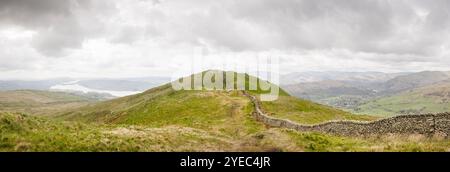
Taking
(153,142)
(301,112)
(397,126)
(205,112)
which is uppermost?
(397,126)

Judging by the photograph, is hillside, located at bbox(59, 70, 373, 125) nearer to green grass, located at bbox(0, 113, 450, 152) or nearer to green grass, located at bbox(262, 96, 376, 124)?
green grass, located at bbox(262, 96, 376, 124)

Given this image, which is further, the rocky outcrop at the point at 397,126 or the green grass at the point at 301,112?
the green grass at the point at 301,112

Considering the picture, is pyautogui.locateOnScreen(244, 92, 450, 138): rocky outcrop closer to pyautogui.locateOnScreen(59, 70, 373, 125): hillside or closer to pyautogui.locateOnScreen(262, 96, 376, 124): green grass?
pyautogui.locateOnScreen(59, 70, 373, 125): hillside

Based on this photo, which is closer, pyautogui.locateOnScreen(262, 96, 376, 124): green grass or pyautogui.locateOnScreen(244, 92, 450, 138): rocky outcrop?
pyautogui.locateOnScreen(244, 92, 450, 138): rocky outcrop

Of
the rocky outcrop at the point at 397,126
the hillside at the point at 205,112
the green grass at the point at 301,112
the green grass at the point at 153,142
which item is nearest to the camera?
the green grass at the point at 153,142

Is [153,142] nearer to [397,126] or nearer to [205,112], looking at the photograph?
[397,126]

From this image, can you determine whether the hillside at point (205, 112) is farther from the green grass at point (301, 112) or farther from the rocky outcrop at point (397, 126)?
the rocky outcrop at point (397, 126)

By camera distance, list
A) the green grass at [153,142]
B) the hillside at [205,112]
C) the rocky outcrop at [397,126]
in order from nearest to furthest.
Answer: the green grass at [153,142] → the rocky outcrop at [397,126] → the hillside at [205,112]

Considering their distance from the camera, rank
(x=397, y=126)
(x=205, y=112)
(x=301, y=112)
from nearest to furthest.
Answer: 1. (x=397, y=126)
2. (x=205, y=112)
3. (x=301, y=112)

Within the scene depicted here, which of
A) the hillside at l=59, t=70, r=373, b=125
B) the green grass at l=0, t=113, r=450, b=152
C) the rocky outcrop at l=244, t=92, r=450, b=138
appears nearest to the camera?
the green grass at l=0, t=113, r=450, b=152

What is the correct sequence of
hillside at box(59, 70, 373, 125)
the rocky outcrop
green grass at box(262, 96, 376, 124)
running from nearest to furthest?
the rocky outcrop → hillside at box(59, 70, 373, 125) → green grass at box(262, 96, 376, 124)

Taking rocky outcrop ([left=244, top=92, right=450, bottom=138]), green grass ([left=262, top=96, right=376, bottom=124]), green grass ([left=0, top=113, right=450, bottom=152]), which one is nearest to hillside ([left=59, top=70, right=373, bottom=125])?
green grass ([left=262, top=96, right=376, bottom=124])

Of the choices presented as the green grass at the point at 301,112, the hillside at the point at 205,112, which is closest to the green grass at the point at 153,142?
the hillside at the point at 205,112

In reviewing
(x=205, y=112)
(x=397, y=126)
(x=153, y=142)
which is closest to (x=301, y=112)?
(x=205, y=112)
